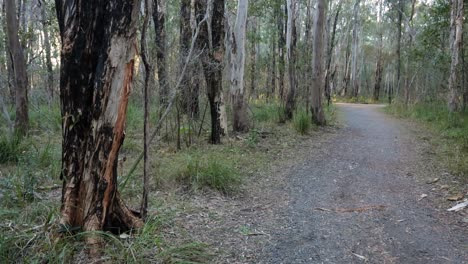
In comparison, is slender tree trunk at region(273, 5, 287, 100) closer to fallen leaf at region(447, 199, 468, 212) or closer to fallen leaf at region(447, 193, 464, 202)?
fallen leaf at region(447, 193, 464, 202)

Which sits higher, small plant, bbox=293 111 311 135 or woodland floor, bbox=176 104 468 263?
small plant, bbox=293 111 311 135

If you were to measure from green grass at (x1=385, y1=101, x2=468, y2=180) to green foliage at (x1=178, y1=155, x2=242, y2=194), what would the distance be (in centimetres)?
385

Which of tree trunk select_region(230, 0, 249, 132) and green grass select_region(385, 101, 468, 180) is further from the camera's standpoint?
tree trunk select_region(230, 0, 249, 132)

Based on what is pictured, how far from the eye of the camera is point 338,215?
4.76 meters

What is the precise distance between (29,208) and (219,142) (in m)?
5.21

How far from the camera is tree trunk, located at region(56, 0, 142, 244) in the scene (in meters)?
3.15

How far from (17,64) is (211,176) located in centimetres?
548

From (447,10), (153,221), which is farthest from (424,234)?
(447,10)

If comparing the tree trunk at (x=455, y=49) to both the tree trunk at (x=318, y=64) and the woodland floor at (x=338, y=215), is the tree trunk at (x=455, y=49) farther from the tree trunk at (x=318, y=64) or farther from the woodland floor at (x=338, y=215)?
the woodland floor at (x=338, y=215)

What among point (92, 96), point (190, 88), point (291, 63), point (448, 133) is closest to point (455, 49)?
point (448, 133)

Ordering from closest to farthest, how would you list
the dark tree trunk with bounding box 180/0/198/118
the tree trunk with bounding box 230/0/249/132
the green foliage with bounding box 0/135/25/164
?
the green foliage with bounding box 0/135/25/164 < the dark tree trunk with bounding box 180/0/198/118 < the tree trunk with bounding box 230/0/249/132

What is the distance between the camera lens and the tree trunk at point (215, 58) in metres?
8.16

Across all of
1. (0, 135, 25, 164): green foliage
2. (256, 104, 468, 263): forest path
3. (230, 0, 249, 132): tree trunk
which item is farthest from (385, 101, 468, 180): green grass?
(0, 135, 25, 164): green foliage

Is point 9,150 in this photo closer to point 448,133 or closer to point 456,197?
point 456,197
